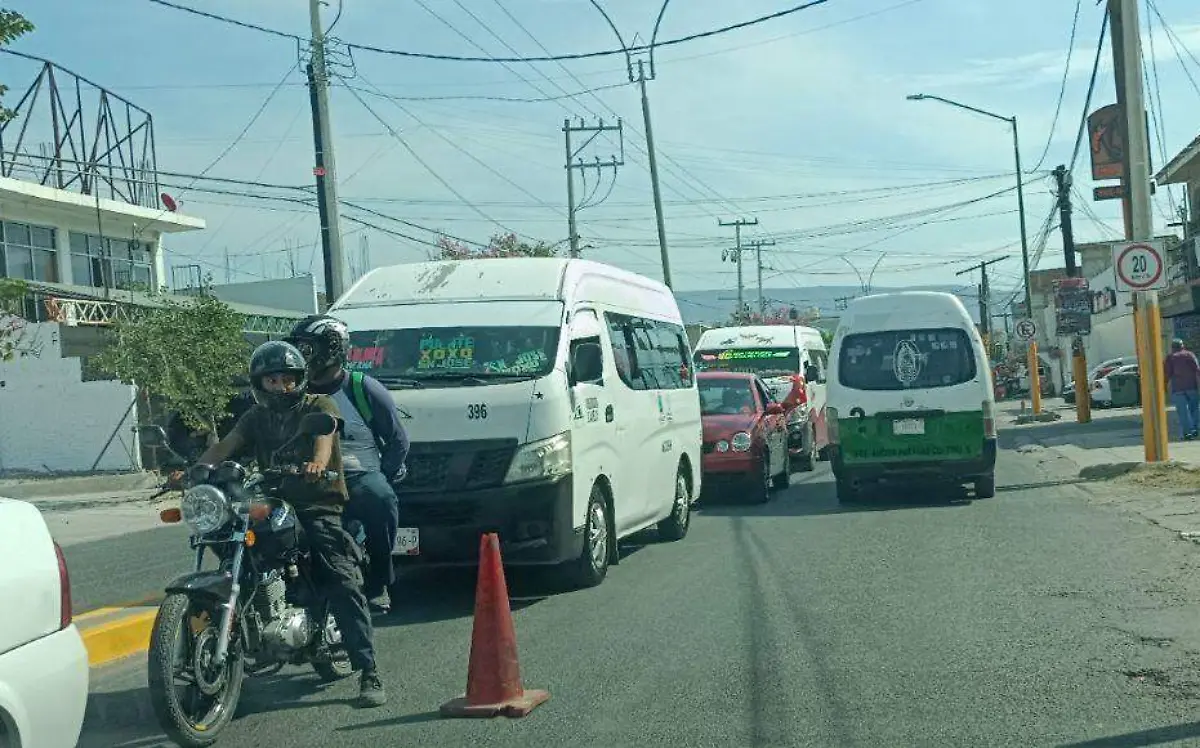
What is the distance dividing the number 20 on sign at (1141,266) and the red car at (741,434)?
475 centimetres

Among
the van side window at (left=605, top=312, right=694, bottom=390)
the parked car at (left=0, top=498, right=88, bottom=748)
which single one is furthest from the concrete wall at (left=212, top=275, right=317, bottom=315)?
the parked car at (left=0, top=498, right=88, bottom=748)

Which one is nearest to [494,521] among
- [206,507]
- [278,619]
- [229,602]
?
[278,619]

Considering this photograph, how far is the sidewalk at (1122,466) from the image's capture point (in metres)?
14.3

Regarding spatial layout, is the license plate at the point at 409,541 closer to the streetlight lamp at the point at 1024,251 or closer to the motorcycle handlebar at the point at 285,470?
the motorcycle handlebar at the point at 285,470

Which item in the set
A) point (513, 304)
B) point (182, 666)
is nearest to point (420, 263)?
point (513, 304)

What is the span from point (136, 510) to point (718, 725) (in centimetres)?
1653

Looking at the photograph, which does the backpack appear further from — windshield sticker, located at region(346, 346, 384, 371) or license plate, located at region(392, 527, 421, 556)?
windshield sticker, located at region(346, 346, 384, 371)

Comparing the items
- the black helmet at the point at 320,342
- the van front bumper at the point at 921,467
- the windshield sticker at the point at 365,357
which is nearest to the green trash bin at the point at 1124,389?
the van front bumper at the point at 921,467

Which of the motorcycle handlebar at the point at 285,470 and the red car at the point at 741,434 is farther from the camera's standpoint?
the red car at the point at 741,434

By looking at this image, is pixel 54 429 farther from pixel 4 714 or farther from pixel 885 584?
pixel 4 714

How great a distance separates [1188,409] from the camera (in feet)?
77.9

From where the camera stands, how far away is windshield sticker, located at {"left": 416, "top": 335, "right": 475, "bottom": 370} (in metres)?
10.3

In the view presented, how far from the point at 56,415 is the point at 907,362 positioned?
20.0 metres

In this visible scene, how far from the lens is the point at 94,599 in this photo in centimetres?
1072
